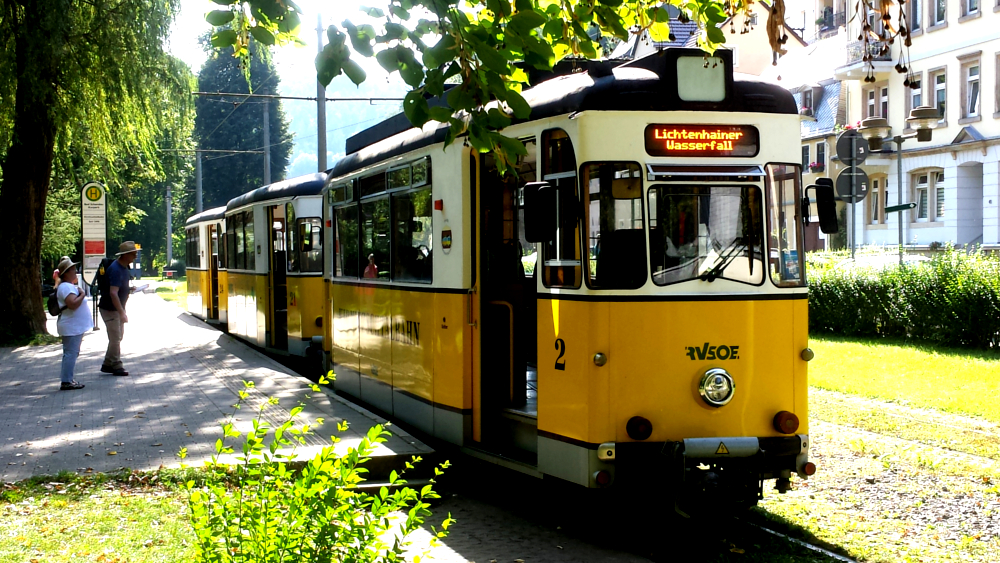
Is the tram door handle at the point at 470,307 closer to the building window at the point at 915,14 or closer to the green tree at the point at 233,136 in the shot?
the building window at the point at 915,14

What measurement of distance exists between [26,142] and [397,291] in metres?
14.1

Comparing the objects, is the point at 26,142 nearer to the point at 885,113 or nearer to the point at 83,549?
the point at 83,549

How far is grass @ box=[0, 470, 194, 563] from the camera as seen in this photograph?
6551 mm

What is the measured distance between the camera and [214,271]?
2922cm

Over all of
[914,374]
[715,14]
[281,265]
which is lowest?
[914,374]

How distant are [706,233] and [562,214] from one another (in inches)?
39.0

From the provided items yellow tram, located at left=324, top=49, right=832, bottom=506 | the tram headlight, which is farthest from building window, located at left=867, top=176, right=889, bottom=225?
the tram headlight

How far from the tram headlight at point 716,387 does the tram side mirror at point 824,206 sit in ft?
4.22

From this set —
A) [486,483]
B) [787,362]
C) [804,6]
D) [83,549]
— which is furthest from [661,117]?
[804,6]

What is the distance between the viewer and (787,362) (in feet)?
24.2

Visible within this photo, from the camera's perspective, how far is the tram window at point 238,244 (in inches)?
864

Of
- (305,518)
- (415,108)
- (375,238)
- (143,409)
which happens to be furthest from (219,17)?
(143,409)

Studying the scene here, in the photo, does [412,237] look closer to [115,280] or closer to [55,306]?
[55,306]

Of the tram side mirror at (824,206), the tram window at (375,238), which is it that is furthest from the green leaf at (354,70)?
the tram window at (375,238)
